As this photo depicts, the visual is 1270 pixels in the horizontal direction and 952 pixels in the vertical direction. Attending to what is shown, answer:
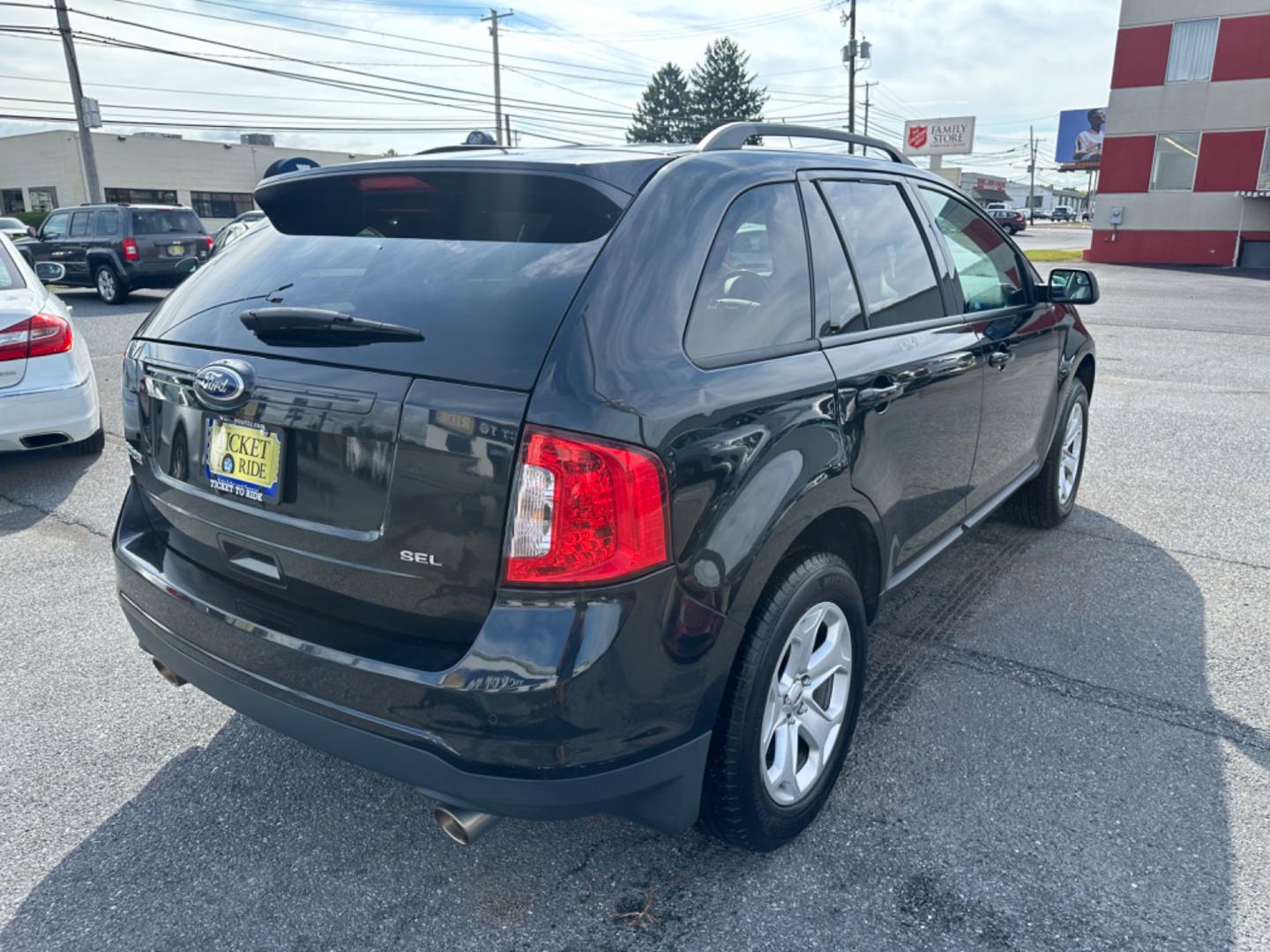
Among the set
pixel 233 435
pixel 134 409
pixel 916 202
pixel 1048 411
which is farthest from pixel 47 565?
pixel 1048 411

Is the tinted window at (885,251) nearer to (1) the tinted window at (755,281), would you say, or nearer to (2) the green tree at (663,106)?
(1) the tinted window at (755,281)

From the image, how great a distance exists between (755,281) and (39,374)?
16.2 feet

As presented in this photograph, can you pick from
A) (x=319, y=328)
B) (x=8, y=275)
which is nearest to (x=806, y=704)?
(x=319, y=328)

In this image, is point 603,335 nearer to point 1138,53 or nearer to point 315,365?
point 315,365

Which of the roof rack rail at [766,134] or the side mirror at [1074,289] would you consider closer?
the roof rack rail at [766,134]

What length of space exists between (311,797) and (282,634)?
0.79 m

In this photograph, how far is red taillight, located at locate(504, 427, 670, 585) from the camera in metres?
1.88

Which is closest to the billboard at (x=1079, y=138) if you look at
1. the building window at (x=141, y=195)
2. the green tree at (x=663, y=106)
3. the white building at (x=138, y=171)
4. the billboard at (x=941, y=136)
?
the billboard at (x=941, y=136)

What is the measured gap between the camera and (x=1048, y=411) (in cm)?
443

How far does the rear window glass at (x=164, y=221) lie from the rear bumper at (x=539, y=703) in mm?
17291

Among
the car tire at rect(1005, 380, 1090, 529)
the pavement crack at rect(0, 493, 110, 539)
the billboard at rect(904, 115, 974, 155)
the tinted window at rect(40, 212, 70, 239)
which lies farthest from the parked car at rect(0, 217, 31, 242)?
the billboard at rect(904, 115, 974, 155)

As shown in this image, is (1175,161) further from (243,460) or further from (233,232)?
(243,460)

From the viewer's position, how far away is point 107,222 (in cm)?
1703

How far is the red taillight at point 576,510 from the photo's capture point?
1884mm
